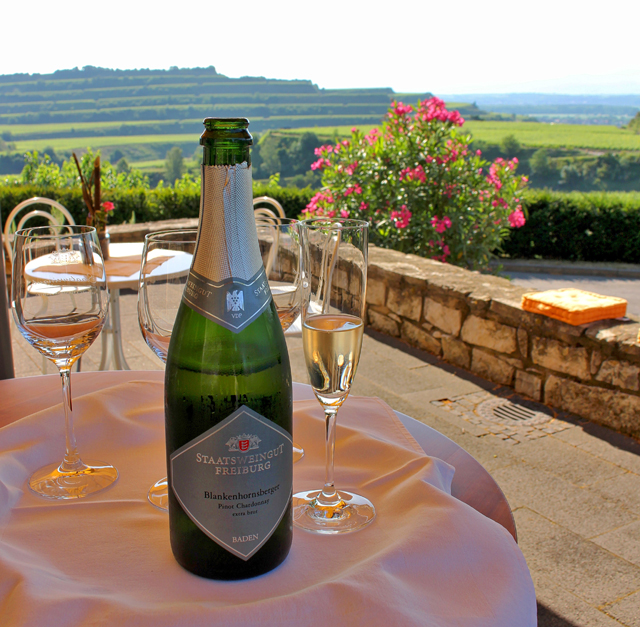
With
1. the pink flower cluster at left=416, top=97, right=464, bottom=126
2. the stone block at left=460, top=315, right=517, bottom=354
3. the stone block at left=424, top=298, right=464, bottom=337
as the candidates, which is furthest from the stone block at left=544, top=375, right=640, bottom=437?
the pink flower cluster at left=416, top=97, right=464, bottom=126

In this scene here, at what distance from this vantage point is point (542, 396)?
3.76 metres

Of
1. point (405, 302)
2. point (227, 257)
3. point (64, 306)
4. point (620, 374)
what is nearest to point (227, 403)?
point (227, 257)

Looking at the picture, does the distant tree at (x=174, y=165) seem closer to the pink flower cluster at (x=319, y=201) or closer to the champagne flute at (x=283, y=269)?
the pink flower cluster at (x=319, y=201)

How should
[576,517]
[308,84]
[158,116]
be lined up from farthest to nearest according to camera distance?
[308,84], [158,116], [576,517]

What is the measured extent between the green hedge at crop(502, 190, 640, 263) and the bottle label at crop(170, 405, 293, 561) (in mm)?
10665

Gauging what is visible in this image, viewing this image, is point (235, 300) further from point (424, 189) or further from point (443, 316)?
point (424, 189)


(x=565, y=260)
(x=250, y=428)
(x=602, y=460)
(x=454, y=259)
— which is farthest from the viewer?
(x=565, y=260)

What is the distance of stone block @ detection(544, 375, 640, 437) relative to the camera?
3278mm

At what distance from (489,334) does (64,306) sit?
3.42 metres

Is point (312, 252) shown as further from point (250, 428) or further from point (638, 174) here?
point (638, 174)

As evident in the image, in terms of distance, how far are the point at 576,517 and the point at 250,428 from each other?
7.94 feet

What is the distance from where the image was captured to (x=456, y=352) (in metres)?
4.32

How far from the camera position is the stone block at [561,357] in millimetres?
3439

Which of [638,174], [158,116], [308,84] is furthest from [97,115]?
[638,174]
